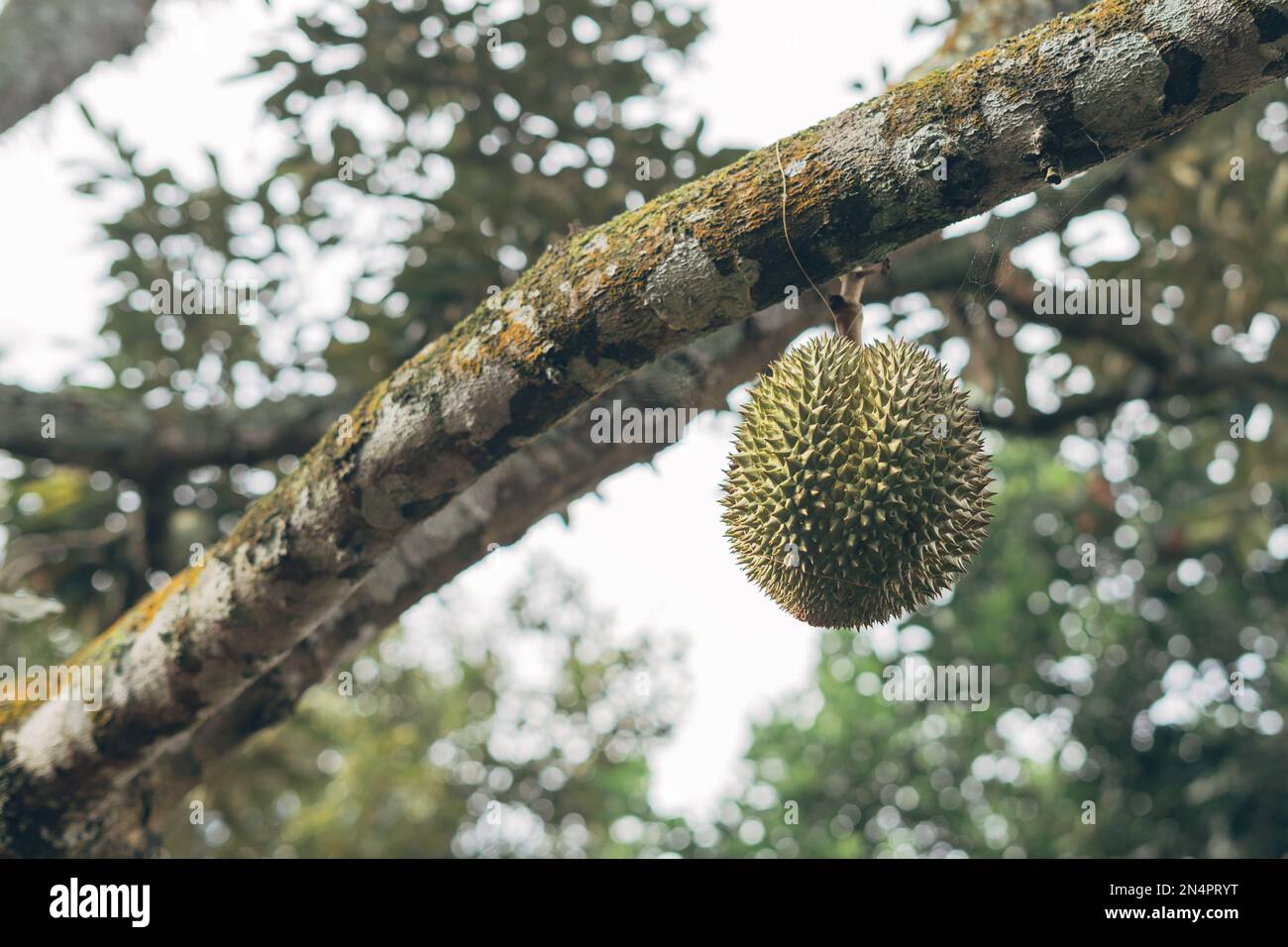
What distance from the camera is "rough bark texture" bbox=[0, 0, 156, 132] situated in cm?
487

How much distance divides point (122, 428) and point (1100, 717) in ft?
26.9

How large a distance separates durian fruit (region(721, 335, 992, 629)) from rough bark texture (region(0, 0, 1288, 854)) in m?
0.29

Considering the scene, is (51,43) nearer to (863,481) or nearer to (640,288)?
(640,288)

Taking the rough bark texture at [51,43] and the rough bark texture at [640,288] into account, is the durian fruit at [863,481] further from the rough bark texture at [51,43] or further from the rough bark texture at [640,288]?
the rough bark texture at [51,43]

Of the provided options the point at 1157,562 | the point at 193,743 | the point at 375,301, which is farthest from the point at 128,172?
the point at 1157,562

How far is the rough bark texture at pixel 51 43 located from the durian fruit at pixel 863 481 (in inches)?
179

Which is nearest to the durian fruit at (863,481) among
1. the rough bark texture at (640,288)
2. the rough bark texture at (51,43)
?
the rough bark texture at (640,288)

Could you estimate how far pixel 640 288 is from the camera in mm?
1803

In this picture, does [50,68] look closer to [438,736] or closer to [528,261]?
[528,261]

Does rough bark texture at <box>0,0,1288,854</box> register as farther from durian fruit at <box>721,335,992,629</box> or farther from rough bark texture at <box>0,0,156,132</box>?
rough bark texture at <box>0,0,156,132</box>

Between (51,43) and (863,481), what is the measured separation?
4.93m

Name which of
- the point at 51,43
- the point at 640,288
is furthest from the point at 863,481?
the point at 51,43

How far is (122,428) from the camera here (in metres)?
4.05

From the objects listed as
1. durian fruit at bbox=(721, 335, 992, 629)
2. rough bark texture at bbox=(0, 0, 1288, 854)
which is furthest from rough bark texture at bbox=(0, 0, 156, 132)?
durian fruit at bbox=(721, 335, 992, 629)
